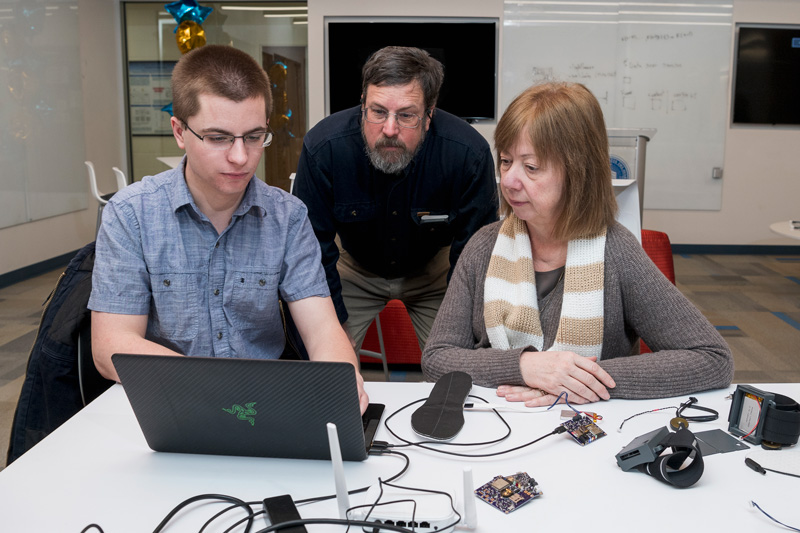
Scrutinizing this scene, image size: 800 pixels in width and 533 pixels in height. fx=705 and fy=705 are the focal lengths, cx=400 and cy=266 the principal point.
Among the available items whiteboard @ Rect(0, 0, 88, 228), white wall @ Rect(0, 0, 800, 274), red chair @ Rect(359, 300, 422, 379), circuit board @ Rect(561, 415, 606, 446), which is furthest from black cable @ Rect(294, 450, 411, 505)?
white wall @ Rect(0, 0, 800, 274)

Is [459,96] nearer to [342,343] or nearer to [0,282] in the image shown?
[0,282]

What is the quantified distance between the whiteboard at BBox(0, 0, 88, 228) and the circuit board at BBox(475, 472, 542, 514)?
5.15m

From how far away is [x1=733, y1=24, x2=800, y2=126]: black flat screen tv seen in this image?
6.34m

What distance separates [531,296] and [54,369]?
107cm

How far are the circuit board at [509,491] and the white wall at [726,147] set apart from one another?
18.5 ft

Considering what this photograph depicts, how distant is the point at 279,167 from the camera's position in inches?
287

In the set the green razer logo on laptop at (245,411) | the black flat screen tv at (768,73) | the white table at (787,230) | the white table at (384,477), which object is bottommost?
the white table at (787,230)

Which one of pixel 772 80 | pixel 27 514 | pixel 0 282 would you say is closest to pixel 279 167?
pixel 0 282

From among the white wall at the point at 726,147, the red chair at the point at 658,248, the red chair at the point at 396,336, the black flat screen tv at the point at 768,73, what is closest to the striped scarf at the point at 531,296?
the red chair at the point at 658,248

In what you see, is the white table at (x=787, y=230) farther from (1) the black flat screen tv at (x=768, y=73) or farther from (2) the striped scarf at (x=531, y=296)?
(2) the striped scarf at (x=531, y=296)

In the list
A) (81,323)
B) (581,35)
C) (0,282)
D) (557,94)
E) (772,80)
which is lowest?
(0,282)

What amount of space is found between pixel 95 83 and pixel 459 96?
11.3 feet

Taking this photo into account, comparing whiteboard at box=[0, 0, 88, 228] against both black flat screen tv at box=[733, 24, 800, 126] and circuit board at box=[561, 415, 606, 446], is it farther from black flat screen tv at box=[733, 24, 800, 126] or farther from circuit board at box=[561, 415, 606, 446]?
black flat screen tv at box=[733, 24, 800, 126]

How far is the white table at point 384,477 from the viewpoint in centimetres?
98
